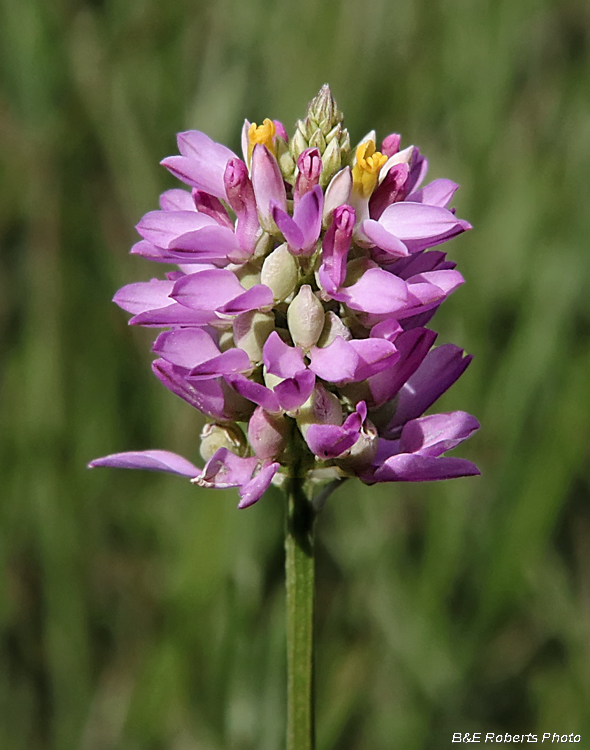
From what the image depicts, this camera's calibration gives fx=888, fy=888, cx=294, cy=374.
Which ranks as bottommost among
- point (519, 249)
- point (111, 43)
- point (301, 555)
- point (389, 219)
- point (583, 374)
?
point (301, 555)

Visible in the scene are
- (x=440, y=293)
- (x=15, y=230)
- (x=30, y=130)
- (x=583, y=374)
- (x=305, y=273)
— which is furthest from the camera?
(x=15, y=230)

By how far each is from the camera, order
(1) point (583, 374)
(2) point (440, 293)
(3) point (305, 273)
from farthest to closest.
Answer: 1. (1) point (583, 374)
2. (3) point (305, 273)
3. (2) point (440, 293)

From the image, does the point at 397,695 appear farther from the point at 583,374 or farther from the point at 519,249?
the point at 519,249

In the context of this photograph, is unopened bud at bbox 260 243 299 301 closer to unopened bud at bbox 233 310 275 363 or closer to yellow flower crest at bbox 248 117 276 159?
unopened bud at bbox 233 310 275 363

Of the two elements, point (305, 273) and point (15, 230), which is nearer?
point (305, 273)

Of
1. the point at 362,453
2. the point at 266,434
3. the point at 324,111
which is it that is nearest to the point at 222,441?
→ the point at 266,434

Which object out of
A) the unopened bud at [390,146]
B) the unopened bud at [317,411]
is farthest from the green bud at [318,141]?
the unopened bud at [317,411]

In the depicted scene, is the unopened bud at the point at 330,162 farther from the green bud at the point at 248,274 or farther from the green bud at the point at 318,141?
the green bud at the point at 248,274

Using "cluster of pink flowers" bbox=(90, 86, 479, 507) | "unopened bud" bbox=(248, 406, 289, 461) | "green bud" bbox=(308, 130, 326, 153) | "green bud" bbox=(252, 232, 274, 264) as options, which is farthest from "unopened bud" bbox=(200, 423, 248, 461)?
"green bud" bbox=(308, 130, 326, 153)

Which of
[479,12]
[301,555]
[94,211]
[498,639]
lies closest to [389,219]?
[301,555]
